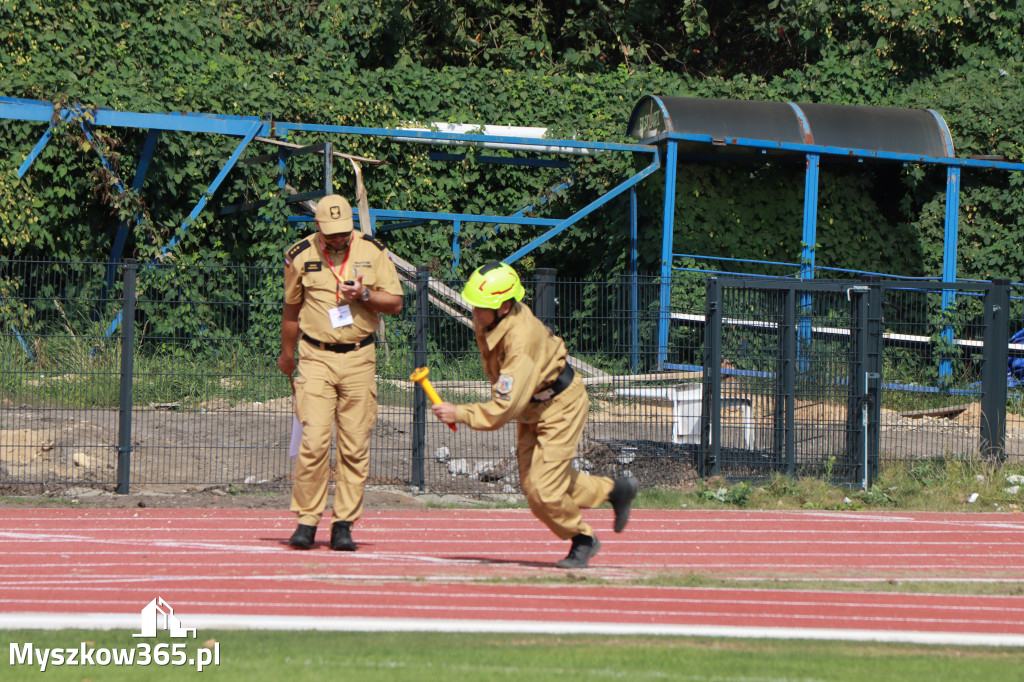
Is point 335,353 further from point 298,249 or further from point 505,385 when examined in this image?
Answer: point 505,385

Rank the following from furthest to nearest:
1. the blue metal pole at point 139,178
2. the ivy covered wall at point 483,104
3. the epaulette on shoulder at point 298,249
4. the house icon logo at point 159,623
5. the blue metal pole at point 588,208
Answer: the blue metal pole at point 588,208
the ivy covered wall at point 483,104
the blue metal pole at point 139,178
the epaulette on shoulder at point 298,249
the house icon logo at point 159,623

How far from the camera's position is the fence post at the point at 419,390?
33.1 ft

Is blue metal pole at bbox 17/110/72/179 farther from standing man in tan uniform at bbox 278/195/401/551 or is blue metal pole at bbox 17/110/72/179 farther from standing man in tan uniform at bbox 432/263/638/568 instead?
standing man in tan uniform at bbox 432/263/638/568

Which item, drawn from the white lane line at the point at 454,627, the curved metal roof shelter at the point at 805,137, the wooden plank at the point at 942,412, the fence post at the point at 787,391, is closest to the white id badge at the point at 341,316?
the white lane line at the point at 454,627

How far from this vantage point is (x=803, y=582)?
6793 millimetres

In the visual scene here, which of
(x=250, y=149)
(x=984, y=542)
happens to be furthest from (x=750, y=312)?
(x=250, y=149)

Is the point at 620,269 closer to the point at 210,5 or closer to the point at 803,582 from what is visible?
the point at 210,5

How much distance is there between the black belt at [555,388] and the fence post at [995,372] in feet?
20.7

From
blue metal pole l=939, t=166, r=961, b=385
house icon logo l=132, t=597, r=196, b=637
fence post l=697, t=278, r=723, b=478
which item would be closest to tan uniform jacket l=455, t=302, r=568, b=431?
house icon logo l=132, t=597, r=196, b=637

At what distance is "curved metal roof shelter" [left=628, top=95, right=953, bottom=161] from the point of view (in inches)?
627

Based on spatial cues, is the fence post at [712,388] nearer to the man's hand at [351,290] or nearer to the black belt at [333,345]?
the black belt at [333,345]

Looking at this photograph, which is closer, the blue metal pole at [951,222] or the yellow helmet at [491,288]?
the yellow helmet at [491,288]

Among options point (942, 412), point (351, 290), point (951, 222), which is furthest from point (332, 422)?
point (951, 222)

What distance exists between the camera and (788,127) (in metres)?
16.3
